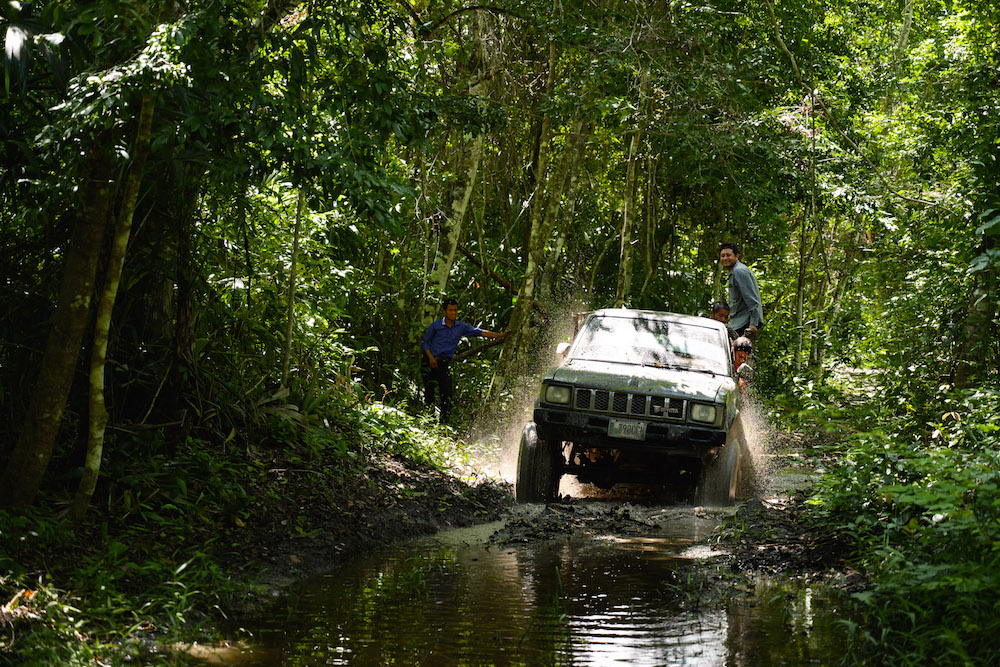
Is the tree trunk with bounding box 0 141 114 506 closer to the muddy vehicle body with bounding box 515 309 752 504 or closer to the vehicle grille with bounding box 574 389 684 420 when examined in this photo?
the muddy vehicle body with bounding box 515 309 752 504

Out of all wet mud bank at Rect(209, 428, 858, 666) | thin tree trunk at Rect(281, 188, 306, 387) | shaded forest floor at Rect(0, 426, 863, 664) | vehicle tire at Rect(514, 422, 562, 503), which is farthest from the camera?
thin tree trunk at Rect(281, 188, 306, 387)

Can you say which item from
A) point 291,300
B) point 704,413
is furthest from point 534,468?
point 291,300

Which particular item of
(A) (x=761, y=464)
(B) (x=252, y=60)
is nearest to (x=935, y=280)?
(A) (x=761, y=464)

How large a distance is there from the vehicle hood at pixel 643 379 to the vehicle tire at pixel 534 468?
59 centimetres

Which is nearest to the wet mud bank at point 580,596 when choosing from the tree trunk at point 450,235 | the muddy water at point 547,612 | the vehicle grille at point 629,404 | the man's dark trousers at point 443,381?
the muddy water at point 547,612

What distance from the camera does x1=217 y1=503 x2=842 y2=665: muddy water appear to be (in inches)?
174

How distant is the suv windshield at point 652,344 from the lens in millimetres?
8812

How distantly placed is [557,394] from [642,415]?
2.38 feet

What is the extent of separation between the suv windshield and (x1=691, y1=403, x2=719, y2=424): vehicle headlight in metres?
1.01

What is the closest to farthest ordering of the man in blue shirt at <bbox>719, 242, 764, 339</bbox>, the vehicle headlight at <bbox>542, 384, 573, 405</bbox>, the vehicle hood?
the vehicle hood, the vehicle headlight at <bbox>542, 384, 573, 405</bbox>, the man in blue shirt at <bbox>719, 242, 764, 339</bbox>

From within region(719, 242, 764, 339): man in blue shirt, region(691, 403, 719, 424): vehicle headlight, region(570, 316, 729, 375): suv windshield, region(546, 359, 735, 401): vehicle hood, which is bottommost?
region(691, 403, 719, 424): vehicle headlight

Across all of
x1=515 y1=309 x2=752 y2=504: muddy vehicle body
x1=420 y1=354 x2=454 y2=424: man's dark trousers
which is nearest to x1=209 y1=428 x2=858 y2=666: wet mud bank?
x1=515 y1=309 x2=752 y2=504: muddy vehicle body

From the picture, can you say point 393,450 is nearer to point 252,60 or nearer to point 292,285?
point 292,285

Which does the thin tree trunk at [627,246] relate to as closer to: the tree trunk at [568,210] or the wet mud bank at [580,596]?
the tree trunk at [568,210]
